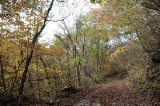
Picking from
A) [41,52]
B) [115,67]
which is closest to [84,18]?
[41,52]

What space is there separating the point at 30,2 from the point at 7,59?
457 centimetres

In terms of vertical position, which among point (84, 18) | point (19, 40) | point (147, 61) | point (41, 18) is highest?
point (84, 18)

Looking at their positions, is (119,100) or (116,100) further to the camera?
(116,100)

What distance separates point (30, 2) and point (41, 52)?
405cm

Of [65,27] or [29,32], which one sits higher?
[65,27]

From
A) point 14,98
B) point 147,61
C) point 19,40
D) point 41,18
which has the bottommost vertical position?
point 14,98

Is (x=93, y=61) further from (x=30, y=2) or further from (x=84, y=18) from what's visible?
(x=30, y=2)

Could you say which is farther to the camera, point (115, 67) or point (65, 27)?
point (115, 67)

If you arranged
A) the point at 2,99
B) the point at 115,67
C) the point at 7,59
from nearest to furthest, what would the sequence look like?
1. the point at 2,99
2. the point at 7,59
3. the point at 115,67

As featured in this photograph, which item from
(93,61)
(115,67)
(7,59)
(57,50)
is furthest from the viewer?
(115,67)

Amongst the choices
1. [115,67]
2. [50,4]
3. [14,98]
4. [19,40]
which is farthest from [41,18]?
[115,67]

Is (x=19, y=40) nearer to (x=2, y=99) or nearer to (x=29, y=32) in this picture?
(x=29, y=32)

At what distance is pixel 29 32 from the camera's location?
1022 centimetres

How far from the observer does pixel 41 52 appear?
1173 centimetres
